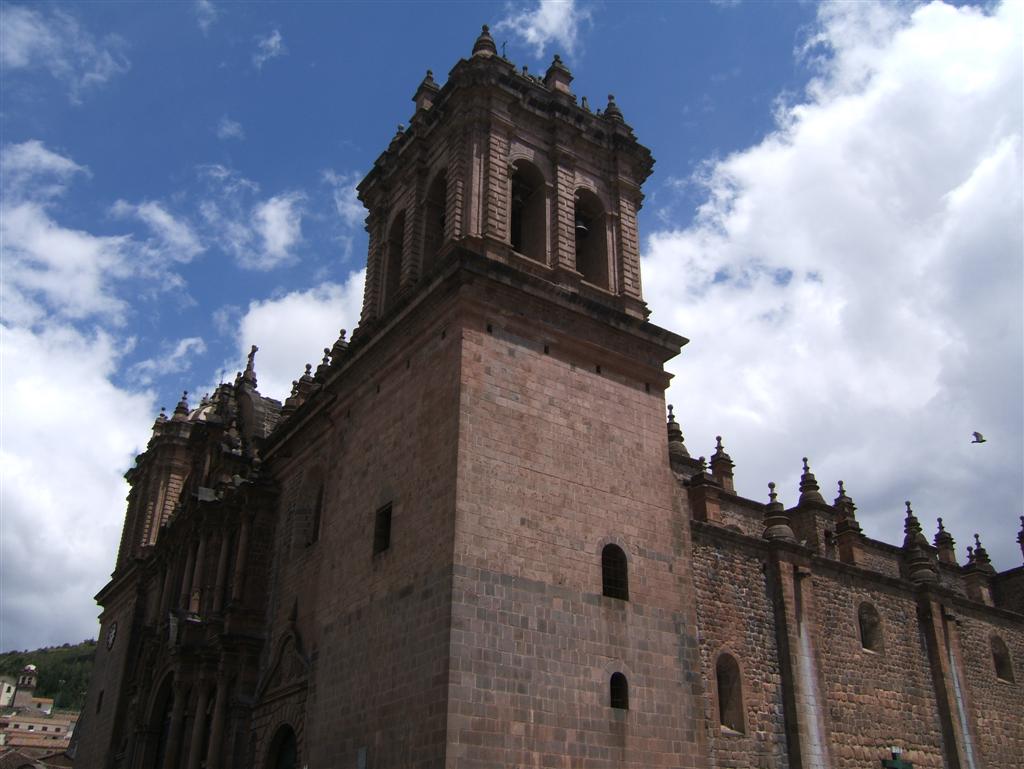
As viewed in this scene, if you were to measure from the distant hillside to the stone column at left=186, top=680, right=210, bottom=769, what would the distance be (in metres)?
98.2

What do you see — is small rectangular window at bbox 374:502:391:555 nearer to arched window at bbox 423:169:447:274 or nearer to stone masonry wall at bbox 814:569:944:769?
arched window at bbox 423:169:447:274

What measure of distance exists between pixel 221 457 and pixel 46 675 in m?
125

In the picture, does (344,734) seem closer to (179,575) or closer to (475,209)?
(475,209)

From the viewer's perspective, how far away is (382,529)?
17.0 metres

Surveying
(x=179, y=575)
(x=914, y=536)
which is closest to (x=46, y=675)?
(x=179, y=575)

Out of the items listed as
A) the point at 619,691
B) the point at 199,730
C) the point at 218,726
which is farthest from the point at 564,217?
the point at 199,730

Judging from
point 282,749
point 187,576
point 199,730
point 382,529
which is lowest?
point 282,749

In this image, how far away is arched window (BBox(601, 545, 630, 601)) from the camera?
16.1m

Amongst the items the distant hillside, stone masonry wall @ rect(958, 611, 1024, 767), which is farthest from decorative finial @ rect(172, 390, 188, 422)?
the distant hillside

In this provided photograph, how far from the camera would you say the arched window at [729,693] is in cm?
1745

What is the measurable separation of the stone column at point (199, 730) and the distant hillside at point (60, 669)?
322 ft

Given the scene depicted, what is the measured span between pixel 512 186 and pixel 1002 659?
59.1 feet

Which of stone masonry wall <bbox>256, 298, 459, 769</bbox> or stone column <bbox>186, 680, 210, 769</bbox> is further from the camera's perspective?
stone column <bbox>186, 680, 210, 769</bbox>

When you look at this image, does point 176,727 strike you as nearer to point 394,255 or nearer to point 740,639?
point 394,255
